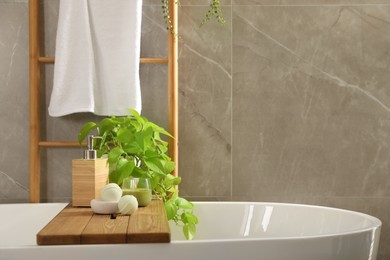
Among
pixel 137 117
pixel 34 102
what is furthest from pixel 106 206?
pixel 34 102

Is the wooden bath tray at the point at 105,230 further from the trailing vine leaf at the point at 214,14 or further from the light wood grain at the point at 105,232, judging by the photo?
the trailing vine leaf at the point at 214,14

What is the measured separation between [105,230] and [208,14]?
148 cm

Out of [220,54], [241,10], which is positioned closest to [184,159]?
[220,54]

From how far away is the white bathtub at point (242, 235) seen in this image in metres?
1.66

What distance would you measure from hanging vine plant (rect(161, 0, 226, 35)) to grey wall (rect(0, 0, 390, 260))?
0.03m

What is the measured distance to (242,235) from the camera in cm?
272

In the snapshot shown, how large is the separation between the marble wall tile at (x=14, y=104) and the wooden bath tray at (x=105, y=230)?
3.30 ft

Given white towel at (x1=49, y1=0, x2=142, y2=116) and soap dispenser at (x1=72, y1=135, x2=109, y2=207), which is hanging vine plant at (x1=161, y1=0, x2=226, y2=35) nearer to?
white towel at (x1=49, y1=0, x2=142, y2=116)

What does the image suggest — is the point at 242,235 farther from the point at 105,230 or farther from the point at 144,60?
the point at 105,230

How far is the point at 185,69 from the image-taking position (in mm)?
2941

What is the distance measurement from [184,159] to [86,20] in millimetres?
755

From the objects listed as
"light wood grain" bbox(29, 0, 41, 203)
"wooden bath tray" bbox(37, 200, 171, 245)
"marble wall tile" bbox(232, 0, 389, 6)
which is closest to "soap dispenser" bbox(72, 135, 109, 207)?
Result: "wooden bath tray" bbox(37, 200, 171, 245)

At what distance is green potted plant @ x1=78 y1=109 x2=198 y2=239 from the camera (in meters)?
2.37

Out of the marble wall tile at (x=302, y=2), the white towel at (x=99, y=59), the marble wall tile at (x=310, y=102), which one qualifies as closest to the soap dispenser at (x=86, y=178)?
the white towel at (x=99, y=59)
